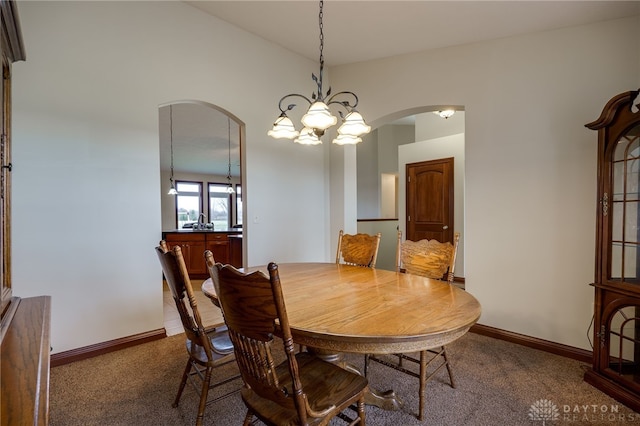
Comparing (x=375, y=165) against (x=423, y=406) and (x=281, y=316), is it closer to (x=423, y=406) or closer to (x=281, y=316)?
(x=423, y=406)

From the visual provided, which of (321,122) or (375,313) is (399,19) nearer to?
(321,122)

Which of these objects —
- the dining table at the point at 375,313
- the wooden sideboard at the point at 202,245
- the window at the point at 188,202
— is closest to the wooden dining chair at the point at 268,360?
the dining table at the point at 375,313

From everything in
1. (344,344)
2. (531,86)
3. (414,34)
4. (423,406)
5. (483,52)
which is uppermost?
(414,34)

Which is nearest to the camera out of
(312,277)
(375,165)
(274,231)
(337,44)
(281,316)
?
(281,316)

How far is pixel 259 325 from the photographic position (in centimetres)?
110

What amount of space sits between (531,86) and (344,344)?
9.36 ft

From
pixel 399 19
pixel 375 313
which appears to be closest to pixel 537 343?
A: pixel 375 313

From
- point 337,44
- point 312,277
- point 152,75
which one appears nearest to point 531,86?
point 337,44

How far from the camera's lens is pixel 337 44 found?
3482mm

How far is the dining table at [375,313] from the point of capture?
1203mm

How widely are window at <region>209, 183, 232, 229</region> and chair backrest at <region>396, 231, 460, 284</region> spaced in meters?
8.77

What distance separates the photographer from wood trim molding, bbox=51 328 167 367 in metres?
2.41

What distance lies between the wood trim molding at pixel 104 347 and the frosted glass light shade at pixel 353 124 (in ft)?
7.91

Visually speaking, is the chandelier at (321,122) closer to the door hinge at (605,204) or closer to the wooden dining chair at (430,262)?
the wooden dining chair at (430,262)
